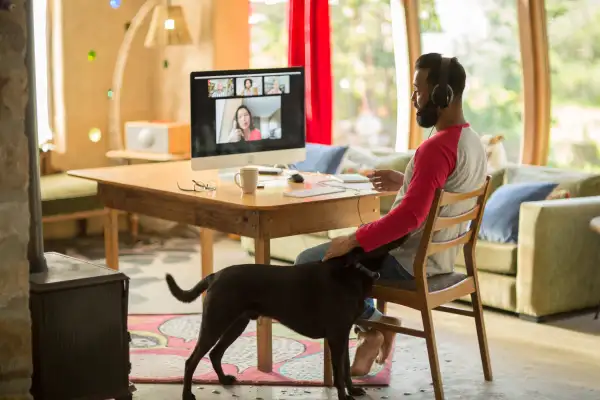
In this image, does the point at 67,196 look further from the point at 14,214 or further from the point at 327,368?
the point at 14,214

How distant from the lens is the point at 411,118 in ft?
24.4

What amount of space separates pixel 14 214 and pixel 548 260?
2.78 metres

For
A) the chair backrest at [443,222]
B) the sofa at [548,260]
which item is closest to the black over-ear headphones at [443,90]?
the chair backrest at [443,222]

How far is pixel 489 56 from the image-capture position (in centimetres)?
680

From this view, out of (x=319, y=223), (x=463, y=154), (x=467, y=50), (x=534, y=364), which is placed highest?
(x=467, y=50)

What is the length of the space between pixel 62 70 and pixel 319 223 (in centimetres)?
374

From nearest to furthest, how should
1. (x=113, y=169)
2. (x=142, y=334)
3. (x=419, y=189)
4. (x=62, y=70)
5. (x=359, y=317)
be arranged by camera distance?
1. (x=419, y=189)
2. (x=359, y=317)
3. (x=142, y=334)
4. (x=113, y=169)
5. (x=62, y=70)

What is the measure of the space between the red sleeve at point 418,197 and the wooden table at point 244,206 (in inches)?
21.5

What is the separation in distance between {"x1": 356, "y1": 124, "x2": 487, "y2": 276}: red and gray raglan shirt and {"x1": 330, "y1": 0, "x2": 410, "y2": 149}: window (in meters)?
3.55

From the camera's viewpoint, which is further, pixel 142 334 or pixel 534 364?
pixel 142 334

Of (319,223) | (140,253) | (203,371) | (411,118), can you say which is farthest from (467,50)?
(203,371)

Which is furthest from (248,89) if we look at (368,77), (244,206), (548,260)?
(368,77)

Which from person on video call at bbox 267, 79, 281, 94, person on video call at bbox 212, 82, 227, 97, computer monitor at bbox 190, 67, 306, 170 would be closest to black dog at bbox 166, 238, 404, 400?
computer monitor at bbox 190, 67, 306, 170

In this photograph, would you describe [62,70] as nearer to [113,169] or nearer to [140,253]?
[140,253]
